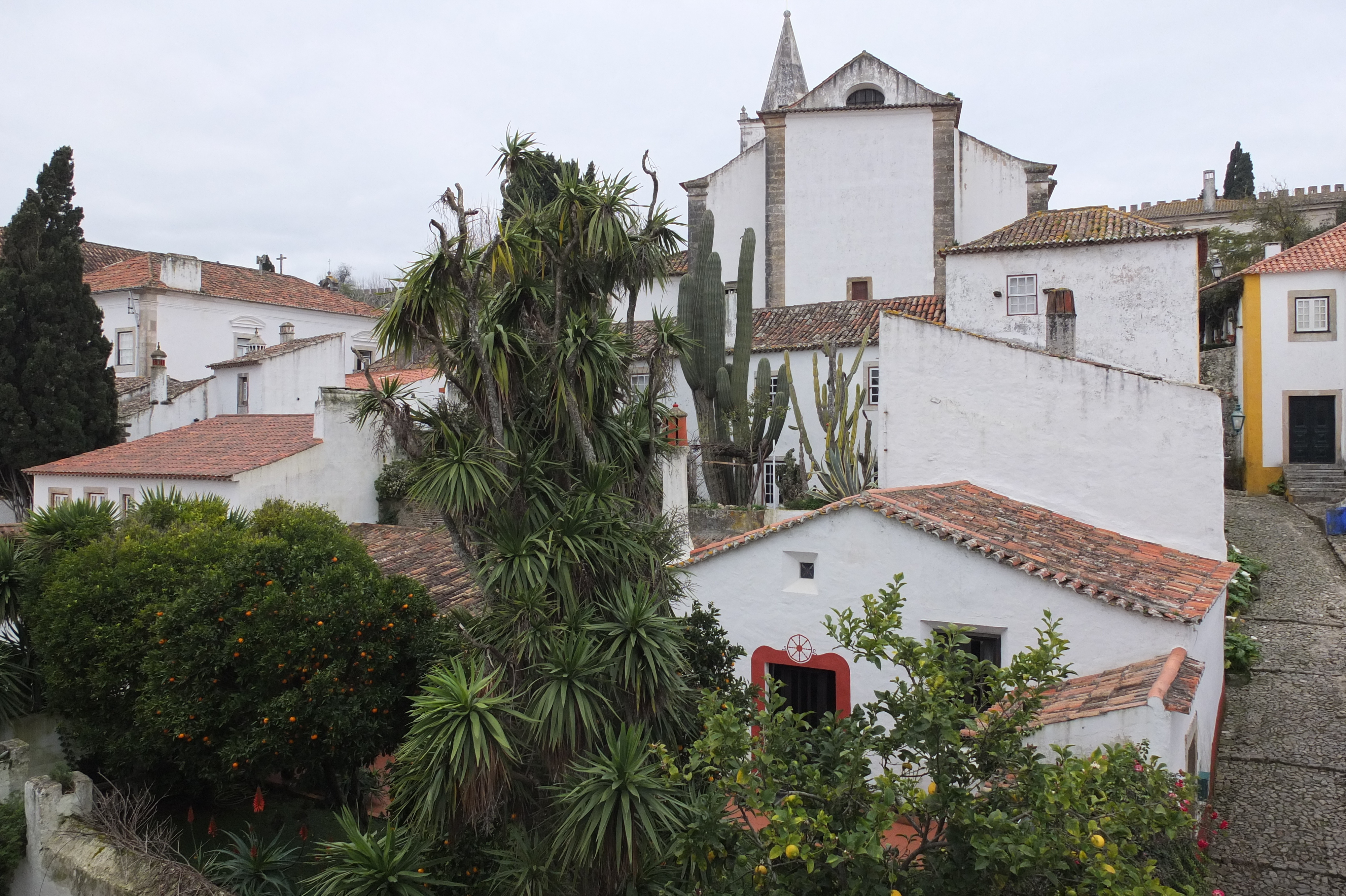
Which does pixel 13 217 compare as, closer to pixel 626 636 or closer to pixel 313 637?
pixel 313 637

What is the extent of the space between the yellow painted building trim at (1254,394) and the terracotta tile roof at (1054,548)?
15366 millimetres

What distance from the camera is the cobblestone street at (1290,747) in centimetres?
799

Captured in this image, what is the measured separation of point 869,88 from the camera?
28.3 m

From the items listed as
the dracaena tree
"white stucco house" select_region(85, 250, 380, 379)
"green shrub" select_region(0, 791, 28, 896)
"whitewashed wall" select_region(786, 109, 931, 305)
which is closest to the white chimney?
"white stucco house" select_region(85, 250, 380, 379)

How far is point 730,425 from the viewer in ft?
64.8

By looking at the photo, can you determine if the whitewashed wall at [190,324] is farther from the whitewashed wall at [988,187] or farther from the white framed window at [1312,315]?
the white framed window at [1312,315]

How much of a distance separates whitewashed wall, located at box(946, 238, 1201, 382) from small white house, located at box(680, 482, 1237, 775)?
18.8ft

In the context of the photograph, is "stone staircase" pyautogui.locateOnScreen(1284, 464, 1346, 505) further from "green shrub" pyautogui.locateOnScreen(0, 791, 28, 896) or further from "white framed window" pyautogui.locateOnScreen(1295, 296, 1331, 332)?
"green shrub" pyautogui.locateOnScreen(0, 791, 28, 896)

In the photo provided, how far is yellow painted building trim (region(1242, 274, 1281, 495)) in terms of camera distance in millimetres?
24938

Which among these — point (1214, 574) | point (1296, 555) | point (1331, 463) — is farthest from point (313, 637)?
point (1331, 463)

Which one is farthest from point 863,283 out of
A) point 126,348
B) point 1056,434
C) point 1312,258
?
point 126,348

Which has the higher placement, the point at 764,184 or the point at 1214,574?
the point at 764,184

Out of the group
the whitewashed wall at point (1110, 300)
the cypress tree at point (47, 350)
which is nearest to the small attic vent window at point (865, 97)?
the whitewashed wall at point (1110, 300)

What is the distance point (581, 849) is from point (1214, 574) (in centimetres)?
894
